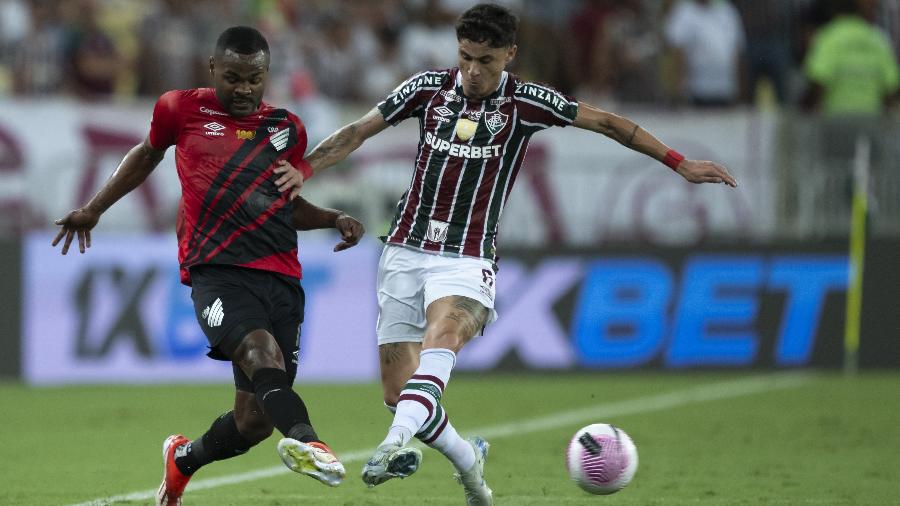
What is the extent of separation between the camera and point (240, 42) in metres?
7.11

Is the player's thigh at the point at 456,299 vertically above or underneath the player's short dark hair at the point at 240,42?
underneath

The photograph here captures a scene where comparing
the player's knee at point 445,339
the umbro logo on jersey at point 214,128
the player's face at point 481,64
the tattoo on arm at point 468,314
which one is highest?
the player's face at point 481,64

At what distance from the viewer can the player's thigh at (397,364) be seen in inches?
300

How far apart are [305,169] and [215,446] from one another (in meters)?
1.39

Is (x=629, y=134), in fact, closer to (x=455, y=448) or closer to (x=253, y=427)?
(x=455, y=448)

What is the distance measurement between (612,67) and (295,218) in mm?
10691

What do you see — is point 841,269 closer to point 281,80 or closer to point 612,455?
point 281,80

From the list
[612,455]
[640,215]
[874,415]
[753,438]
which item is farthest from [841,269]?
[612,455]

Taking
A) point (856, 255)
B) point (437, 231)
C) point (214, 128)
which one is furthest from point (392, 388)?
point (856, 255)

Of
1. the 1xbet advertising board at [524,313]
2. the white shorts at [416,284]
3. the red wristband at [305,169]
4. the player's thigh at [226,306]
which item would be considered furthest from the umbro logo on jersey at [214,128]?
the 1xbet advertising board at [524,313]

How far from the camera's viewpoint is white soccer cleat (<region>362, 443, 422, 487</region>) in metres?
6.46

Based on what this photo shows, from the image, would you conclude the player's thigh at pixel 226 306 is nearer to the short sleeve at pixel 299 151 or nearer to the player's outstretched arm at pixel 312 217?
the player's outstretched arm at pixel 312 217

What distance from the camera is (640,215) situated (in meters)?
15.9

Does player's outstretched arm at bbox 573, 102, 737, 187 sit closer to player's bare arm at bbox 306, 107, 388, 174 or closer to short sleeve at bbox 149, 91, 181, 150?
player's bare arm at bbox 306, 107, 388, 174
